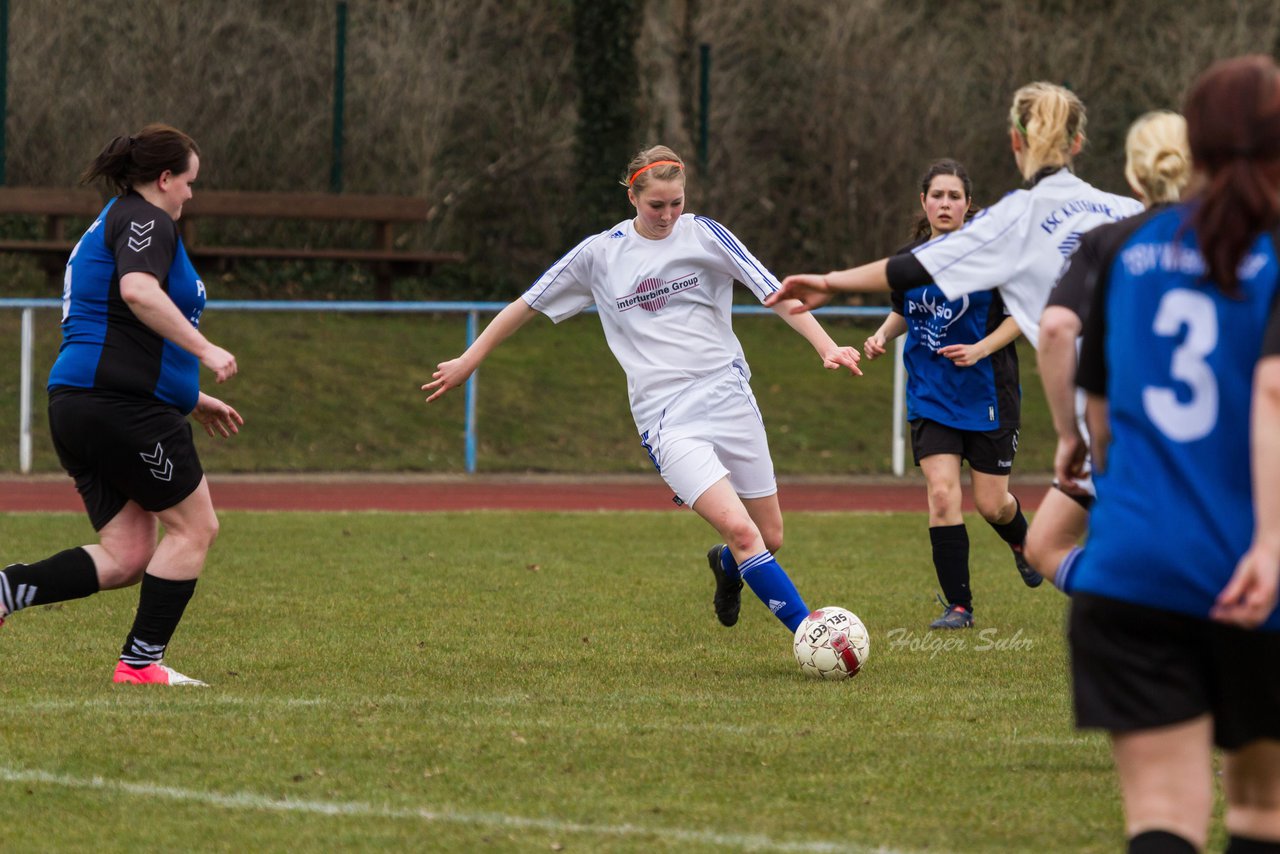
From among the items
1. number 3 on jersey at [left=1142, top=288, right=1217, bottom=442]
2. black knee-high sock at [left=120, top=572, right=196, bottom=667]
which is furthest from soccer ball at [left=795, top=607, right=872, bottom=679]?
number 3 on jersey at [left=1142, top=288, right=1217, bottom=442]

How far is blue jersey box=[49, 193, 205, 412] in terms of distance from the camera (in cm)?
595

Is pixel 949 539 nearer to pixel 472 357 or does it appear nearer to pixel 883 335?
pixel 883 335

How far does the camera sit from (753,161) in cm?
2481

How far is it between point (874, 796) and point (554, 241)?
20083 millimetres

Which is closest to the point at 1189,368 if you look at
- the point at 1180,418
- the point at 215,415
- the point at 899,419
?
the point at 1180,418

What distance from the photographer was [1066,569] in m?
4.95

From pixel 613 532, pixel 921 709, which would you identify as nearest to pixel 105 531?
pixel 921 709

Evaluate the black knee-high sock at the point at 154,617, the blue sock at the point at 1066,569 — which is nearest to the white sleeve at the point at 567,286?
the black knee-high sock at the point at 154,617

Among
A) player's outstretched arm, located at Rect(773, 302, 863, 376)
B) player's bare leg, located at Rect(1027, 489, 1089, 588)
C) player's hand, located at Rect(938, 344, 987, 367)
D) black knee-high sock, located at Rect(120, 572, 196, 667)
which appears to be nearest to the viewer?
player's bare leg, located at Rect(1027, 489, 1089, 588)

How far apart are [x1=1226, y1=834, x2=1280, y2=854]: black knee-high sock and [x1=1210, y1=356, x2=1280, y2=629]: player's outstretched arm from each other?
51 cm

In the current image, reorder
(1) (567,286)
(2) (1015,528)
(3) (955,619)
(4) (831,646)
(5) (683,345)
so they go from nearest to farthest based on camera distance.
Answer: (4) (831,646), (5) (683,345), (1) (567,286), (3) (955,619), (2) (1015,528)

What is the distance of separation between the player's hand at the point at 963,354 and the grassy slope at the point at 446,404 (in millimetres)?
9488

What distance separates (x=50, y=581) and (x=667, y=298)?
2576mm

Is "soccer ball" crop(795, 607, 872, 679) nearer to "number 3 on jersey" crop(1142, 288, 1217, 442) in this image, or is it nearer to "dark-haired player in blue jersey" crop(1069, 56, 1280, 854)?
"dark-haired player in blue jersey" crop(1069, 56, 1280, 854)
